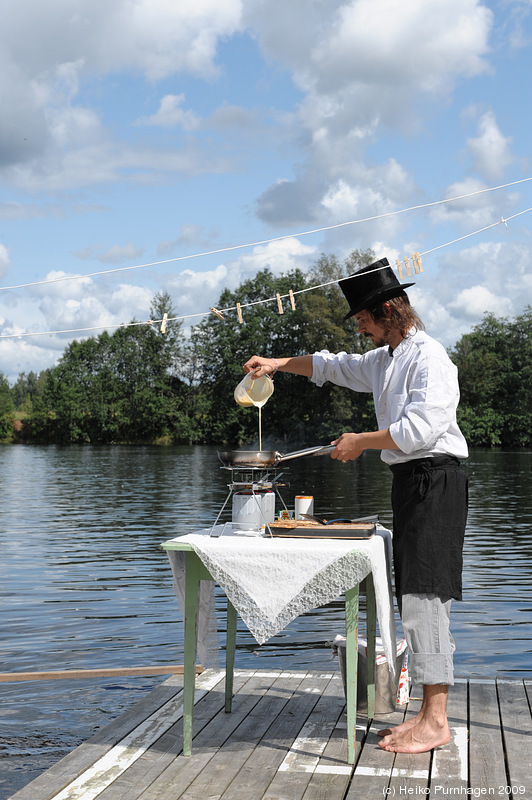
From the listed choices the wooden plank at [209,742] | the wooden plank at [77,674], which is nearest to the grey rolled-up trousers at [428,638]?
the wooden plank at [209,742]

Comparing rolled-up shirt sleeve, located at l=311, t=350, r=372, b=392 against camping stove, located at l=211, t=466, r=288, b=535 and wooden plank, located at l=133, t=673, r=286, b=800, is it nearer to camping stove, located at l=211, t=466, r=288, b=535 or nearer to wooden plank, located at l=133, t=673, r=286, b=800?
camping stove, located at l=211, t=466, r=288, b=535

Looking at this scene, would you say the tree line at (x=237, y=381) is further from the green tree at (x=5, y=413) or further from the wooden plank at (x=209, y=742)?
the wooden plank at (x=209, y=742)

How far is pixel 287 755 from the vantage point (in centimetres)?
346

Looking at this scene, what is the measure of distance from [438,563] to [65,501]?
17237 millimetres

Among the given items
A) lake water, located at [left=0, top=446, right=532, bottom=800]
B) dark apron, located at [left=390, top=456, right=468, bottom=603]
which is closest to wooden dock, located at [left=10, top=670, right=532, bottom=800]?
dark apron, located at [left=390, top=456, right=468, bottom=603]

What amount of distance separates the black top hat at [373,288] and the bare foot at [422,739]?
1.64m

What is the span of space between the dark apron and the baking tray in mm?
143

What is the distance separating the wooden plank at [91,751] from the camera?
10.3ft

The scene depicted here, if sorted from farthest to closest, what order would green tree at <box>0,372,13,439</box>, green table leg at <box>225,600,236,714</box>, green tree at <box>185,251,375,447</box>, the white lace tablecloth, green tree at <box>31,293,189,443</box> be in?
1. green tree at <box>0,372,13,439</box>
2. green tree at <box>31,293,189,443</box>
3. green tree at <box>185,251,375,447</box>
4. green table leg at <box>225,600,236,714</box>
5. the white lace tablecloth

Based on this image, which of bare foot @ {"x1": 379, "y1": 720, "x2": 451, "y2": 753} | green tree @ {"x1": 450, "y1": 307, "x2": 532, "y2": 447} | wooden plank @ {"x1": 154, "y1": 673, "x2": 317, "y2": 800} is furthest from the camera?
green tree @ {"x1": 450, "y1": 307, "x2": 532, "y2": 447}

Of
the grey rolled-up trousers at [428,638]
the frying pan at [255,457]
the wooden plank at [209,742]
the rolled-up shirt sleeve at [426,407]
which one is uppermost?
the rolled-up shirt sleeve at [426,407]

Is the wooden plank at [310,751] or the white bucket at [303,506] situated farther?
the white bucket at [303,506]

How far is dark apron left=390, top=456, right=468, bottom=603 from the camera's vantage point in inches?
134

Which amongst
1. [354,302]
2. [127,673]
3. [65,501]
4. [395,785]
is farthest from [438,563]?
[65,501]
